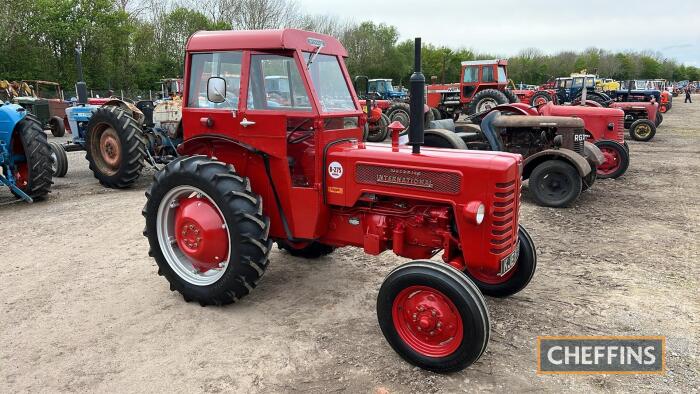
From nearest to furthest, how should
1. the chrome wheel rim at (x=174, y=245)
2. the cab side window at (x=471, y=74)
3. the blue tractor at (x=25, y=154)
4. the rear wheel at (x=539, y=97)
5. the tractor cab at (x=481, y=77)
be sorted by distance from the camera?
the chrome wheel rim at (x=174, y=245) → the blue tractor at (x=25, y=154) → the tractor cab at (x=481, y=77) → the cab side window at (x=471, y=74) → the rear wheel at (x=539, y=97)

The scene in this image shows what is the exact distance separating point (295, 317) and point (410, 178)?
1.47m

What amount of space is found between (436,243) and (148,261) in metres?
3.15

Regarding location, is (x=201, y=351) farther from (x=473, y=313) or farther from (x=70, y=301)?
(x=473, y=313)

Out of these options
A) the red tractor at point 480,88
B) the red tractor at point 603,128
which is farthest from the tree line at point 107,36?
the red tractor at point 603,128

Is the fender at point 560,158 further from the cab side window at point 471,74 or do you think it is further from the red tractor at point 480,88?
the cab side window at point 471,74

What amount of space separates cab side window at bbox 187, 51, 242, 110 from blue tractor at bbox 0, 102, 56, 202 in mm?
4532

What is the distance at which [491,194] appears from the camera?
331 cm

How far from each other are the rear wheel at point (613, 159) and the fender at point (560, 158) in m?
2.70

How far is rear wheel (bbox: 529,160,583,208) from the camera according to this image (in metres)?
7.53

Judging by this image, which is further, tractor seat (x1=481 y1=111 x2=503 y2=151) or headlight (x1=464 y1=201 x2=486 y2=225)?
tractor seat (x1=481 y1=111 x2=503 y2=151)

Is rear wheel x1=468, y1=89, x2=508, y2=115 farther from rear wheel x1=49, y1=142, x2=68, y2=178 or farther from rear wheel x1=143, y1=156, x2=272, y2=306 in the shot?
rear wheel x1=143, y1=156, x2=272, y2=306

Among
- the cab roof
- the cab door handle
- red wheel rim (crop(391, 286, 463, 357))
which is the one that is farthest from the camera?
the cab door handle

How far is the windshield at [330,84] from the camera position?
392 centimetres

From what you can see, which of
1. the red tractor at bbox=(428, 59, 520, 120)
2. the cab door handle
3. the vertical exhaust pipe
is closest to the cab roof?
the cab door handle
